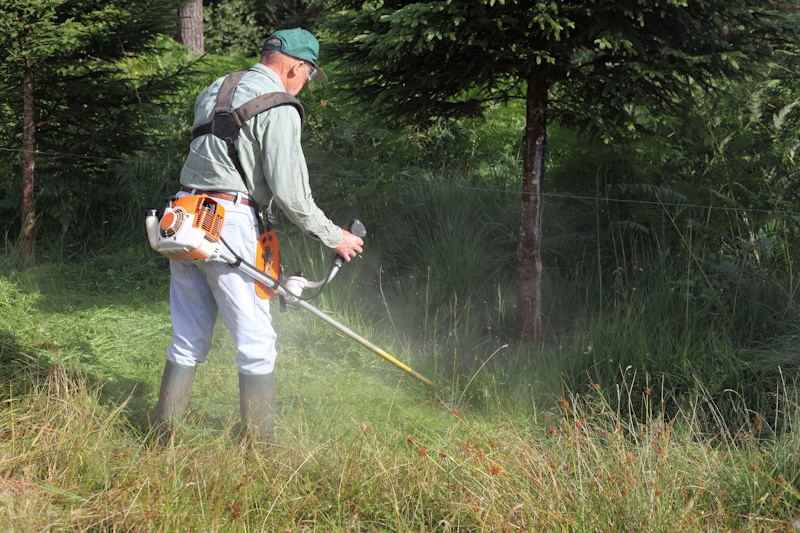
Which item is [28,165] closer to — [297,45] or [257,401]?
[297,45]

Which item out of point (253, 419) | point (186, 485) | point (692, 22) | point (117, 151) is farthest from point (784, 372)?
point (117, 151)

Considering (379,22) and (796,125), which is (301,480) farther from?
(796,125)

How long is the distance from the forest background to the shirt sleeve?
104 centimetres

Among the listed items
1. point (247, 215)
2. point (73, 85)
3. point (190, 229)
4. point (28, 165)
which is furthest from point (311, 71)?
point (28, 165)

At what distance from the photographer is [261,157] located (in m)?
3.67

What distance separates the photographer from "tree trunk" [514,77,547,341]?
523cm

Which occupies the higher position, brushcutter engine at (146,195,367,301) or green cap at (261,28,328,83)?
green cap at (261,28,328,83)

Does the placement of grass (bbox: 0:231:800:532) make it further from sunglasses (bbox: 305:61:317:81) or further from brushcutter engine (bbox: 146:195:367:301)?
sunglasses (bbox: 305:61:317:81)

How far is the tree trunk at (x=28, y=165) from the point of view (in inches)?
255

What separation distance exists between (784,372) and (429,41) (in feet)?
9.54

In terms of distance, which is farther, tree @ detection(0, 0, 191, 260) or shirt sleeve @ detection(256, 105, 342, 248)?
tree @ detection(0, 0, 191, 260)

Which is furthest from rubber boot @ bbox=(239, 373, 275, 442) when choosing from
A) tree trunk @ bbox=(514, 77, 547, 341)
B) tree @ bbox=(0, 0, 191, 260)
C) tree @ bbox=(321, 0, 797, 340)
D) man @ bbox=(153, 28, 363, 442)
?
tree @ bbox=(0, 0, 191, 260)

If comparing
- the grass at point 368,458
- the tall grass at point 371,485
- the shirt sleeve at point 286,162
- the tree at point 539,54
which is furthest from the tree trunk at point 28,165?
the shirt sleeve at point 286,162

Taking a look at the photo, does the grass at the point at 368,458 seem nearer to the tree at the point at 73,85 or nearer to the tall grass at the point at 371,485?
the tall grass at the point at 371,485
